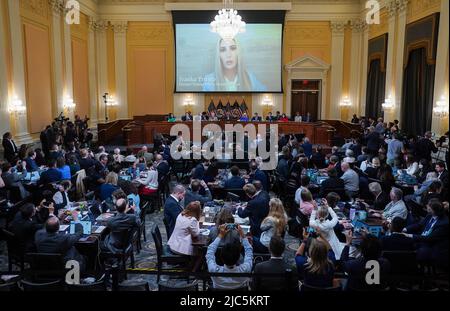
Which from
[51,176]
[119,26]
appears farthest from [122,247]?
[119,26]

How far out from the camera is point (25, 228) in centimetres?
597

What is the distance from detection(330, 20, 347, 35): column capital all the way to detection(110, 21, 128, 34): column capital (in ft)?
33.2

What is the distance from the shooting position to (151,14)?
21.7m

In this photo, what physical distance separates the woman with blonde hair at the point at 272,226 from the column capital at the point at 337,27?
1740 centimetres

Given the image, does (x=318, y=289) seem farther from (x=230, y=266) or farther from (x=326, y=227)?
(x=326, y=227)

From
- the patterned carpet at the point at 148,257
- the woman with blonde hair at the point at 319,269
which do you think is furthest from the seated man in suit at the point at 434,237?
the patterned carpet at the point at 148,257

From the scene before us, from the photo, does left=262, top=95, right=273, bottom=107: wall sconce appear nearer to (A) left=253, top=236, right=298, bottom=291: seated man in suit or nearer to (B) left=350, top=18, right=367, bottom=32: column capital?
(B) left=350, top=18, right=367, bottom=32: column capital

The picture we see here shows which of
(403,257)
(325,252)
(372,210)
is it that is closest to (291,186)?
(372,210)

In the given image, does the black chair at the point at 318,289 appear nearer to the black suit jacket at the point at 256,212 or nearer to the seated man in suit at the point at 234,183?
the black suit jacket at the point at 256,212

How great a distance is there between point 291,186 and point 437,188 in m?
3.18
